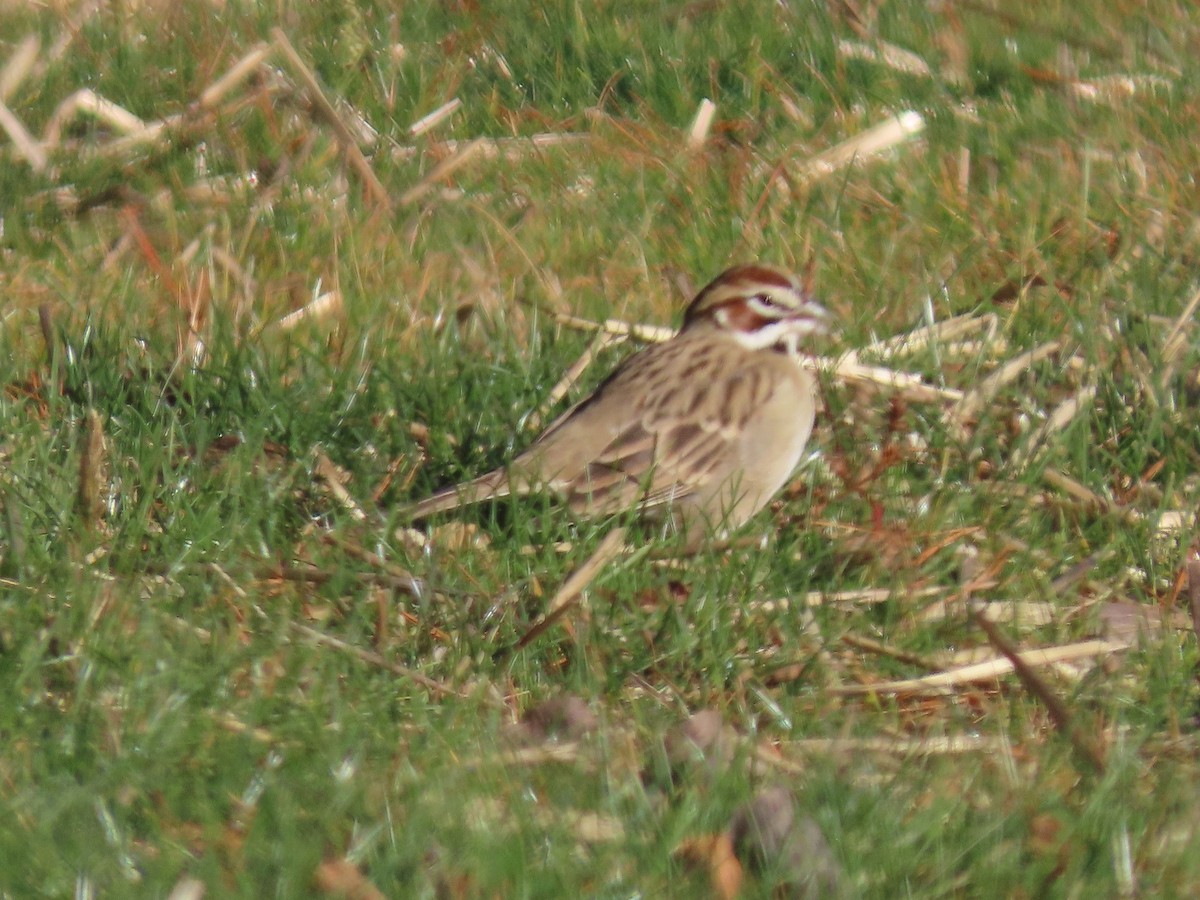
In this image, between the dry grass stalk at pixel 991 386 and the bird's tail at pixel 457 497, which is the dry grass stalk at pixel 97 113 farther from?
the dry grass stalk at pixel 991 386

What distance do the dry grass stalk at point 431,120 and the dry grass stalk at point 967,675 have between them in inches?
170

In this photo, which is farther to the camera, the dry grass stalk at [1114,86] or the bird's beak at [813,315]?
the dry grass stalk at [1114,86]

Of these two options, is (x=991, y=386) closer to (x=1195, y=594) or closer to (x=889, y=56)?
(x=1195, y=594)

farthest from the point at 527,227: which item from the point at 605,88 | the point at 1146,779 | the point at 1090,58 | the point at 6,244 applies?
the point at 1146,779

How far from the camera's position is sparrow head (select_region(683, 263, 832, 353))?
19.8 ft

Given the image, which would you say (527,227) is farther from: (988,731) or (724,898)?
(724,898)

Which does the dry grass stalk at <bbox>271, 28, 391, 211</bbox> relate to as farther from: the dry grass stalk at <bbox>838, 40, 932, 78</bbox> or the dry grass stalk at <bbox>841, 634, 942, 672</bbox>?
the dry grass stalk at <bbox>841, 634, 942, 672</bbox>

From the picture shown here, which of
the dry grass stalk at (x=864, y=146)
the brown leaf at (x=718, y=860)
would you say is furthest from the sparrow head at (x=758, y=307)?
the brown leaf at (x=718, y=860)

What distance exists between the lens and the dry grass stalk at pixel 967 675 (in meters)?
4.43

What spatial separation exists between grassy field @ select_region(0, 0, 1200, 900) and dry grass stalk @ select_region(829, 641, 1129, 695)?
0.01 m

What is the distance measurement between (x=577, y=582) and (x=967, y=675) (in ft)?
3.19

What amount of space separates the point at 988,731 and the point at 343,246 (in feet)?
11.4

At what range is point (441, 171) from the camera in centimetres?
750

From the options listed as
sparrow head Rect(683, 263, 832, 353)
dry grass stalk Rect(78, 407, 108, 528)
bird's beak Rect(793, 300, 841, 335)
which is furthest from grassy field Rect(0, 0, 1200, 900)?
sparrow head Rect(683, 263, 832, 353)
